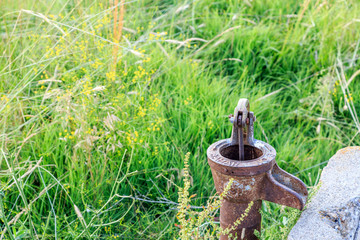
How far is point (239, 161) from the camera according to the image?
1.63 meters

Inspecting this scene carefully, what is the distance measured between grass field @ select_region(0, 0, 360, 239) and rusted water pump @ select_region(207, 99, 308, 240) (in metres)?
0.12

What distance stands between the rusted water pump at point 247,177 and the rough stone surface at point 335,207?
0.27ft

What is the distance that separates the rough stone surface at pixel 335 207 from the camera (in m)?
1.62

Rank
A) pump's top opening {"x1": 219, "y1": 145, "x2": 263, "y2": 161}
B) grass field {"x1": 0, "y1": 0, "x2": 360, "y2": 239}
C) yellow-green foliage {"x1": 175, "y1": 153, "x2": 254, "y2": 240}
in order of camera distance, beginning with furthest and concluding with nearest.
Answer: grass field {"x1": 0, "y1": 0, "x2": 360, "y2": 239} → pump's top opening {"x1": 219, "y1": 145, "x2": 263, "y2": 161} → yellow-green foliage {"x1": 175, "y1": 153, "x2": 254, "y2": 240}

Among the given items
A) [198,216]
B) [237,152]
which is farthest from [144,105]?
[198,216]

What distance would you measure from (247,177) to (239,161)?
2.8 inches

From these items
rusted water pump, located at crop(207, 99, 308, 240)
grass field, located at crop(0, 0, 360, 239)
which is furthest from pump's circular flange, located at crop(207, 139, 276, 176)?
grass field, located at crop(0, 0, 360, 239)

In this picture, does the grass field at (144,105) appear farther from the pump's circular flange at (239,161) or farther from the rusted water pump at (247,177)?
the pump's circular flange at (239,161)

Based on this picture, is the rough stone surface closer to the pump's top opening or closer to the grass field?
the grass field

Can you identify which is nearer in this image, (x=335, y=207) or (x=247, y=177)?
(x=247, y=177)

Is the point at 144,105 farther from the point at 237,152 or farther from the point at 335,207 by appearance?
the point at 335,207

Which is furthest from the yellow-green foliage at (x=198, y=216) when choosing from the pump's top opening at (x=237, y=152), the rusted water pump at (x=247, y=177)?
the pump's top opening at (x=237, y=152)

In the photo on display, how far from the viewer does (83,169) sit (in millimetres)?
2354

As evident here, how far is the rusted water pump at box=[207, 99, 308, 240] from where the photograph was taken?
5.29 ft
